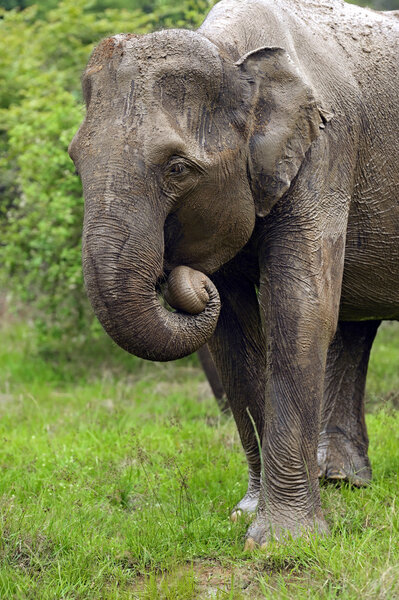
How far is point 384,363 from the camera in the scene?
948 cm

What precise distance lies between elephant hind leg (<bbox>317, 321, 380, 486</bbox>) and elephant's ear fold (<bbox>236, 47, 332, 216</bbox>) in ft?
6.52

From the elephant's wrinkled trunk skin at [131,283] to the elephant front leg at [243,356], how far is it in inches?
45.4

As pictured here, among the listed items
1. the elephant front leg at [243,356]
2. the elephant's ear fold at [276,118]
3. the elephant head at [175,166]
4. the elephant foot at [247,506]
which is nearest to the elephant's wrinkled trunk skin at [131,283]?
the elephant head at [175,166]

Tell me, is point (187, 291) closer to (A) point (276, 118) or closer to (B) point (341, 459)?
(A) point (276, 118)

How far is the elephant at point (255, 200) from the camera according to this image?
391cm

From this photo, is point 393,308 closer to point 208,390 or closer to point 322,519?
point 322,519

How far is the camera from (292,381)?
4.42 m

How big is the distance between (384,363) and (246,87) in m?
5.71

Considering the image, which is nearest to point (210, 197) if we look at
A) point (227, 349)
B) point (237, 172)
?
point (237, 172)

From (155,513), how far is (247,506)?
20.8 inches

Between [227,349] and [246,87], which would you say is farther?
[227,349]

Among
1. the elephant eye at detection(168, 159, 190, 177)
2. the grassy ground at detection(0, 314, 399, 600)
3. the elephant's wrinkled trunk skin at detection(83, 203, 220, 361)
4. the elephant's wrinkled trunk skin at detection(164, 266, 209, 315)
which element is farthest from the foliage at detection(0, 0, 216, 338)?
the elephant's wrinkled trunk skin at detection(83, 203, 220, 361)

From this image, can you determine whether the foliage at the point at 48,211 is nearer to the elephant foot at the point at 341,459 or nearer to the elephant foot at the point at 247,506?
the elephant foot at the point at 341,459

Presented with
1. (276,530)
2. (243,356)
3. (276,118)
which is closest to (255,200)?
(276,118)
